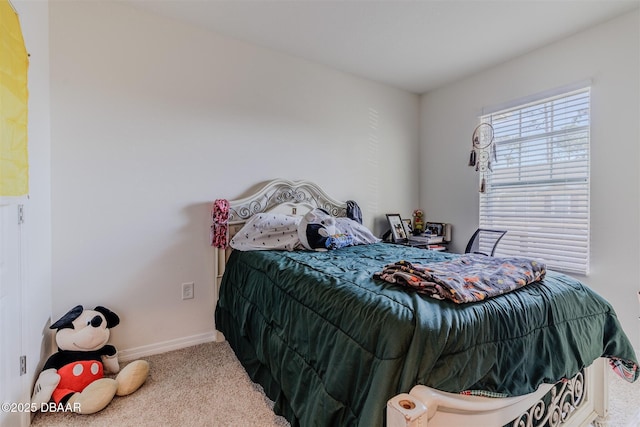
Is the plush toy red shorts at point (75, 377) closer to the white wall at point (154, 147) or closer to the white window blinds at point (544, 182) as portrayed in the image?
the white wall at point (154, 147)

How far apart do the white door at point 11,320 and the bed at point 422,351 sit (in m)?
1.07

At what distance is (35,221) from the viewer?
1596 millimetres

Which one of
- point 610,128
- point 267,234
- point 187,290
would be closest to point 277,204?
point 267,234

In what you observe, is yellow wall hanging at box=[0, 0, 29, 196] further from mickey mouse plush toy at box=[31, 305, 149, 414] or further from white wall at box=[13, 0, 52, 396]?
mickey mouse plush toy at box=[31, 305, 149, 414]

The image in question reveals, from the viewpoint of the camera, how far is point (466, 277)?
3.97 feet

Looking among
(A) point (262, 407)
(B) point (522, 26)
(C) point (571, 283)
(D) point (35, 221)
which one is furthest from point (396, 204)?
(D) point (35, 221)

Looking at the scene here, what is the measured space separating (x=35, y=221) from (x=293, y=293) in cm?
150

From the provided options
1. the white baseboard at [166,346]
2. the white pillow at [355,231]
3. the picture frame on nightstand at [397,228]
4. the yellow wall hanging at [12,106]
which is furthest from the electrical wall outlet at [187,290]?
the picture frame on nightstand at [397,228]

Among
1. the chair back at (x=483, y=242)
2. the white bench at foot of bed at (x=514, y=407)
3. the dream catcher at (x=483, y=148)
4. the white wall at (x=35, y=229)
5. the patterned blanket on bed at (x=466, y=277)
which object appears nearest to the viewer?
the white bench at foot of bed at (x=514, y=407)

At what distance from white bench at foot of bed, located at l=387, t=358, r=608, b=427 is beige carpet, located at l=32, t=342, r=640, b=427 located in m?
0.26

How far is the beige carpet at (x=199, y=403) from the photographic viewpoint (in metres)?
1.47

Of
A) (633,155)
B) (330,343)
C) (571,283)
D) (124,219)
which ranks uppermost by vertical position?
(633,155)

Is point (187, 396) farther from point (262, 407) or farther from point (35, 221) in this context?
point (35, 221)

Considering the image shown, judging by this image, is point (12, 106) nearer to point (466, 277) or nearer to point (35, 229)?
point (35, 229)
